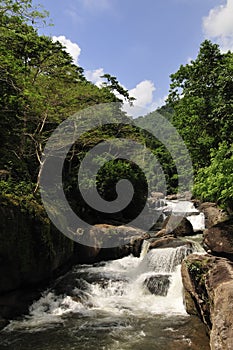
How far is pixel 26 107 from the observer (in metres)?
12.0

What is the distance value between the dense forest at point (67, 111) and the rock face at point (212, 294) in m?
2.32

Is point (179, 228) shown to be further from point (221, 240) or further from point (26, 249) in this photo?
point (26, 249)

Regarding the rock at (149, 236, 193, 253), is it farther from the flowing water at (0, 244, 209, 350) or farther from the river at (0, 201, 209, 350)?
the flowing water at (0, 244, 209, 350)

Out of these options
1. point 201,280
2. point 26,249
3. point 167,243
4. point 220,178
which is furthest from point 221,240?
point 26,249

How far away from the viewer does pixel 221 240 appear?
31.9 feet

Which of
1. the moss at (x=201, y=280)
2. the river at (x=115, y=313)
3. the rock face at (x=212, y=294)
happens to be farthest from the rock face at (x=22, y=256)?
the moss at (x=201, y=280)

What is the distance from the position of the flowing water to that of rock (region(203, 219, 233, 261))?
75.4 inches

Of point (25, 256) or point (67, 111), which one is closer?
point (25, 256)

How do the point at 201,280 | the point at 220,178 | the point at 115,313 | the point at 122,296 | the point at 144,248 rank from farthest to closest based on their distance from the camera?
1. the point at 144,248
2. the point at 122,296
3. the point at 115,313
4. the point at 220,178
5. the point at 201,280

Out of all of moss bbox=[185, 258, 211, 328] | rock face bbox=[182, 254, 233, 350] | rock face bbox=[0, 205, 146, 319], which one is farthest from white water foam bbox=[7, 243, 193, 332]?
moss bbox=[185, 258, 211, 328]

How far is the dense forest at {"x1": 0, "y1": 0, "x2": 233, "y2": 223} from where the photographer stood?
919 cm

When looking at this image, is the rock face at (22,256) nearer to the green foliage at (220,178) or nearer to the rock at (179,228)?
the green foliage at (220,178)

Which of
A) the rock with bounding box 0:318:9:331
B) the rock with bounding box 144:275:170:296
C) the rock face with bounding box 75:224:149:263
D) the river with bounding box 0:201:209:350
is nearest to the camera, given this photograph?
the river with bounding box 0:201:209:350

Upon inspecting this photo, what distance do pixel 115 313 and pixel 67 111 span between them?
10529 millimetres
